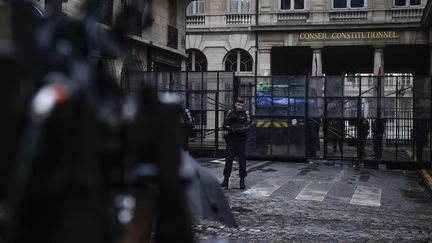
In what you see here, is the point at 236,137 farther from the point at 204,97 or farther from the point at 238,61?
the point at 238,61

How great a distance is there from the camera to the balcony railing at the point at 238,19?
118 ft

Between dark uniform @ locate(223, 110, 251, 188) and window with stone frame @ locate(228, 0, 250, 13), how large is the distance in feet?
81.6

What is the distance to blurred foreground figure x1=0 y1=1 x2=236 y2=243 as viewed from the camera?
1.74 m

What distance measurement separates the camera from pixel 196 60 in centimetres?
3766

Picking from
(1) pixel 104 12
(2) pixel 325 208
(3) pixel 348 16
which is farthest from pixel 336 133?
(3) pixel 348 16

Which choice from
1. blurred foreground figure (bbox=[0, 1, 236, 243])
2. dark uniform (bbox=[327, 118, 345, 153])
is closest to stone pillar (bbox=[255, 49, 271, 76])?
dark uniform (bbox=[327, 118, 345, 153])

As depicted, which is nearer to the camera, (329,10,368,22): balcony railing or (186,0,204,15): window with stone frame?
(329,10,368,22): balcony railing

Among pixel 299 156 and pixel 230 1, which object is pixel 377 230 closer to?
pixel 299 156

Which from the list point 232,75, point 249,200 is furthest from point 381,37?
point 249,200

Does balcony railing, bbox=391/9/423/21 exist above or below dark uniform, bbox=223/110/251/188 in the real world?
above

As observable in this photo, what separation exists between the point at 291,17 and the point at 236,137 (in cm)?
2405

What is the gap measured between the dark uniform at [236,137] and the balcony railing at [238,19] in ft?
80.3

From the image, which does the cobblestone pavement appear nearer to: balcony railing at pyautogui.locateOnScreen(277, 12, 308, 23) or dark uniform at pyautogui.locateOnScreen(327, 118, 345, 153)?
dark uniform at pyautogui.locateOnScreen(327, 118, 345, 153)

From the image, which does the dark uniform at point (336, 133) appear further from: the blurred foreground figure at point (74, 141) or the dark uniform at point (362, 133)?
the blurred foreground figure at point (74, 141)
